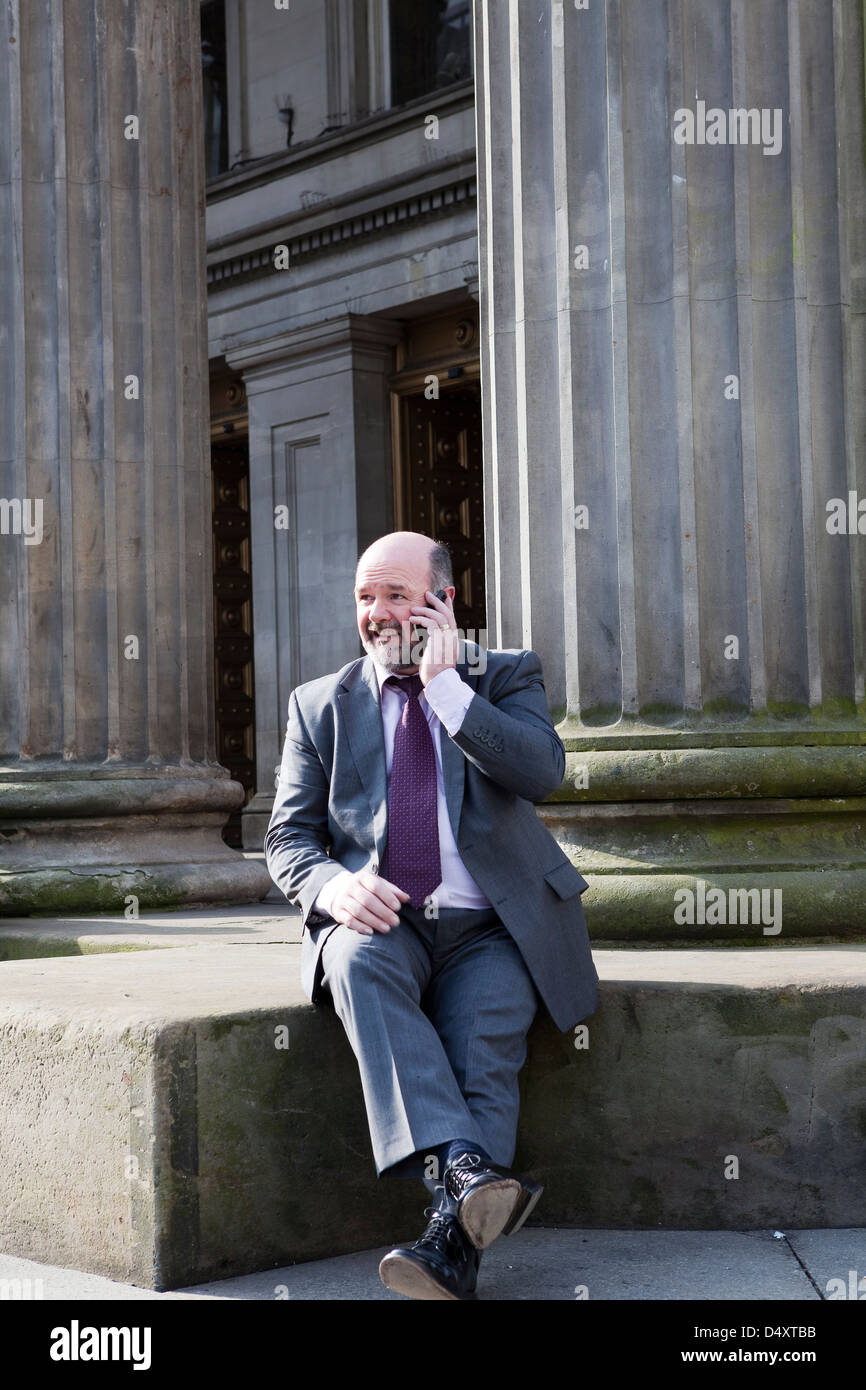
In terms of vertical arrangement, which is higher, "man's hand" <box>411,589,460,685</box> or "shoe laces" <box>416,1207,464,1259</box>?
"man's hand" <box>411,589,460,685</box>

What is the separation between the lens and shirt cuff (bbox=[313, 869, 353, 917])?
4.63 metres

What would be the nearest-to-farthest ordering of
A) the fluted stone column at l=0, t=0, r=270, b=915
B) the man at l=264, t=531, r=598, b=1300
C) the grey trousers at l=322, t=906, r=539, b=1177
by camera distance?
the grey trousers at l=322, t=906, r=539, b=1177
the man at l=264, t=531, r=598, b=1300
the fluted stone column at l=0, t=0, r=270, b=915

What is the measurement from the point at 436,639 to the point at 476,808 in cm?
45

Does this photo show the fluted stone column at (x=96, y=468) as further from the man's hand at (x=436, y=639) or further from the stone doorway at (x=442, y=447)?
the stone doorway at (x=442, y=447)

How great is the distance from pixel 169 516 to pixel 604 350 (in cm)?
394

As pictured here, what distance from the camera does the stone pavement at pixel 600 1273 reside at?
424 centimetres

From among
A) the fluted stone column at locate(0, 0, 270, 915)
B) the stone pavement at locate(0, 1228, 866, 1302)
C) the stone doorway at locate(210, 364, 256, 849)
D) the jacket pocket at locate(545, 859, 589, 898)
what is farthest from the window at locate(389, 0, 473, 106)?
the stone pavement at locate(0, 1228, 866, 1302)

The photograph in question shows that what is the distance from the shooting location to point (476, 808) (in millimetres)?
4773

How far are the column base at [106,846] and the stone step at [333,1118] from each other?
3.83m

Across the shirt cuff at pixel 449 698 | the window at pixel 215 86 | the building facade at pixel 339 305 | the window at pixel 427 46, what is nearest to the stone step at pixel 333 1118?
the shirt cuff at pixel 449 698

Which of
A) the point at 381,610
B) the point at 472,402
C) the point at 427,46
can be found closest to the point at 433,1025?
the point at 381,610

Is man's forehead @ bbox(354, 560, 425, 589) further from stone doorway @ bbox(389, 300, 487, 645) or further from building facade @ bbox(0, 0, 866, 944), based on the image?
stone doorway @ bbox(389, 300, 487, 645)

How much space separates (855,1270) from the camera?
4.33 m
